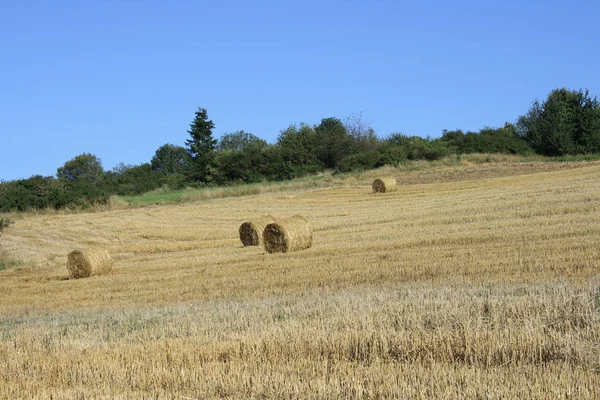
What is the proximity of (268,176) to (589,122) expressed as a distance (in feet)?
86.9

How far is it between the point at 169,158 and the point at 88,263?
86351 millimetres

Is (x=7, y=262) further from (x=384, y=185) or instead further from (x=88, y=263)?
(x=384, y=185)

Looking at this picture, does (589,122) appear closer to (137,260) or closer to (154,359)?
(137,260)

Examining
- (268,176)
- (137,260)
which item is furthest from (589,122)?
(137,260)

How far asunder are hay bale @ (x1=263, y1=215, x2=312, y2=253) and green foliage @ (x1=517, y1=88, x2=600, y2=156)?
40523 mm

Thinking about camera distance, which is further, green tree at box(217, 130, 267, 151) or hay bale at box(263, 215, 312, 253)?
green tree at box(217, 130, 267, 151)

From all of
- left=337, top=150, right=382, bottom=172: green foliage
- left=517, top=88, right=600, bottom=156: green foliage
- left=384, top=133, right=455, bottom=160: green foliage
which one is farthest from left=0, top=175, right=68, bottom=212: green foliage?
left=517, top=88, right=600, bottom=156: green foliage

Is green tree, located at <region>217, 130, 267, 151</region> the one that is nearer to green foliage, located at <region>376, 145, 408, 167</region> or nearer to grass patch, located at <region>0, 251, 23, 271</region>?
green foliage, located at <region>376, 145, 408, 167</region>

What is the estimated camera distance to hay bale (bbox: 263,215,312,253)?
1948 centimetres

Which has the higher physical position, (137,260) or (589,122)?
(589,122)

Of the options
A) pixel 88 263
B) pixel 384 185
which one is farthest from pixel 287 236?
pixel 384 185

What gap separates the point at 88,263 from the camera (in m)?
18.7

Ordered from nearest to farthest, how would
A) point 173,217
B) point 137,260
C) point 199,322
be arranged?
point 199,322
point 137,260
point 173,217

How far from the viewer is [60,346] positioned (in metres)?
7.76
